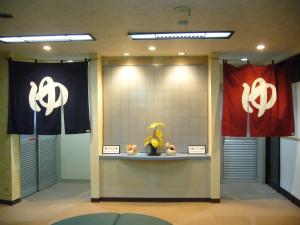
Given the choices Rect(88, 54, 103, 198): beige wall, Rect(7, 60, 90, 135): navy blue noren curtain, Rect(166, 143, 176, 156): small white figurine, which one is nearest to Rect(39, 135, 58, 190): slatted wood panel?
Rect(7, 60, 90, 135): navy blue noren curtain

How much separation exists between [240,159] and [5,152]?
4.94 m

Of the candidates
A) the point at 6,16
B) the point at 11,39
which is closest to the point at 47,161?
the point at 11,39

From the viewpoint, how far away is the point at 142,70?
5480mm

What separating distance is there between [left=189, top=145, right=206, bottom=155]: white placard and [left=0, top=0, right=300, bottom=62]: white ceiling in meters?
1.79

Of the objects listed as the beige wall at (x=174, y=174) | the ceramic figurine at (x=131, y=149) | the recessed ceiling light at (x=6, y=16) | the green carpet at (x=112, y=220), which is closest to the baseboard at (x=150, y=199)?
the beige wall at (x=174, y=174)

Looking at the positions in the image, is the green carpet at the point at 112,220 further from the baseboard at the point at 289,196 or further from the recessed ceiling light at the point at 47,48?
the baseboard at the point at 289,196

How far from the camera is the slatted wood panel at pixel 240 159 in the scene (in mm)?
6730

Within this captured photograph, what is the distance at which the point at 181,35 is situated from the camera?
396 centimetres

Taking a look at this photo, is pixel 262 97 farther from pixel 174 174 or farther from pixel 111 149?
pixel 111 149

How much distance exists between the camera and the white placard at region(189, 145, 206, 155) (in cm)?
531

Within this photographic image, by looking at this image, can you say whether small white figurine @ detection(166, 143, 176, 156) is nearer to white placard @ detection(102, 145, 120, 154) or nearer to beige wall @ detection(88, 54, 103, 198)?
white placard @ detection(102, 145, 120, 154)

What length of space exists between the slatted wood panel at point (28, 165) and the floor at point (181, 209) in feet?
0.64

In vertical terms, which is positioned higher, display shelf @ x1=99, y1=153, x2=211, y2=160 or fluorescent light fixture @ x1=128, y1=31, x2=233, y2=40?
fluorescent light fixture @ x1=128, y1=31, x2=233, y2=40

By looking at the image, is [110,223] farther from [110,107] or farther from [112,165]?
[110,107]
